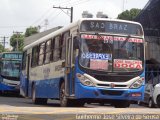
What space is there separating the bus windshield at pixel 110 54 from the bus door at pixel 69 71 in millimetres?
737

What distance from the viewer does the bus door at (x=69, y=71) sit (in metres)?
16.6

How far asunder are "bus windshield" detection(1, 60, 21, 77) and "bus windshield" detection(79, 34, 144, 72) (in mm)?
18472

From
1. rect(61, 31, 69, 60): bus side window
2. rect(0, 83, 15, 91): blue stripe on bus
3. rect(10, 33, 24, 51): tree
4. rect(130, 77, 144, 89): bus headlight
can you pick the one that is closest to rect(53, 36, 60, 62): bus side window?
rect(61, 31, 69, 60): bus side window

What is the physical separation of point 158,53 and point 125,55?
25.6m

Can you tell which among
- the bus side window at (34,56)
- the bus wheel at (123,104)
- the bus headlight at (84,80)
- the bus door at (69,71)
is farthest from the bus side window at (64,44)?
the bus side window at (34,56)

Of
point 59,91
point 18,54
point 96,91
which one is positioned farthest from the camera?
point 18,54

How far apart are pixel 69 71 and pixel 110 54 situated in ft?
5.19

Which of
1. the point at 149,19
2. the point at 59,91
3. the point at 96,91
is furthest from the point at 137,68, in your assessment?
the point at 149,19

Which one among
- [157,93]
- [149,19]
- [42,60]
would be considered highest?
[149,19]

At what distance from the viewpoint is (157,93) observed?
22.7 meters

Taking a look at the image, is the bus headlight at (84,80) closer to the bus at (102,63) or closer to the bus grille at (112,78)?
the bus at (102,63)

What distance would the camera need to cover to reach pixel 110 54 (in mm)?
16250

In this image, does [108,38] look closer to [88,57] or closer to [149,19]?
[88,57]

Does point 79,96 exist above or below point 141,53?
below
